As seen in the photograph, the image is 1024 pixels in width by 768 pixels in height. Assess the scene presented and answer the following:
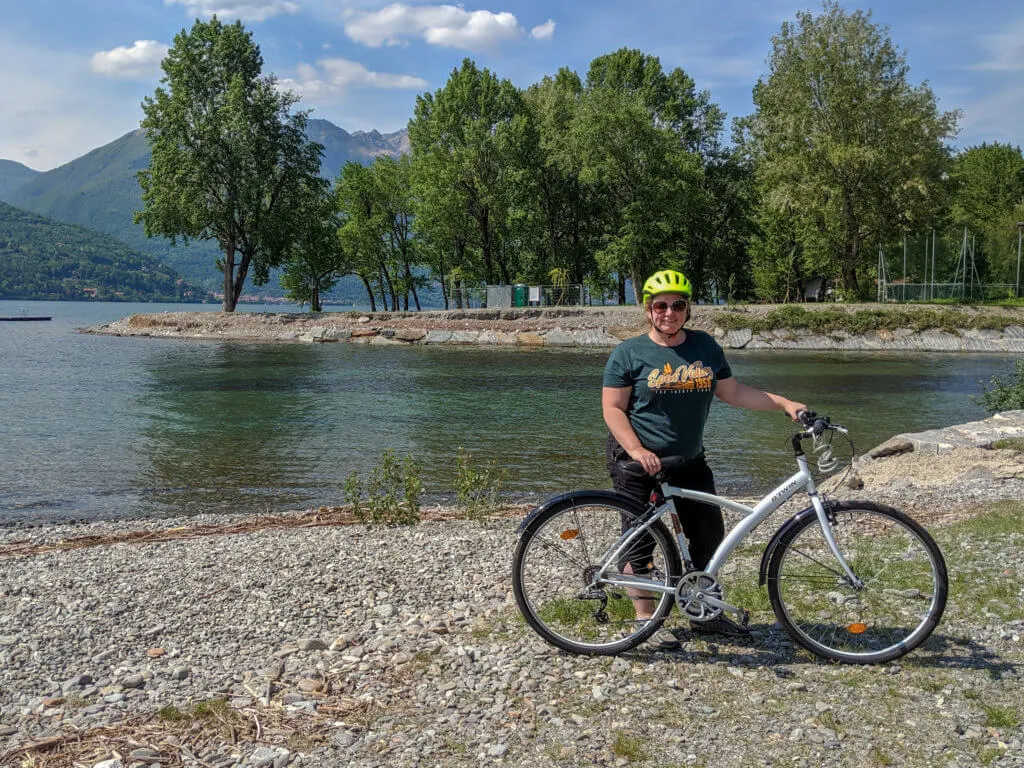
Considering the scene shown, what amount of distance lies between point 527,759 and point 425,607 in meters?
2.41

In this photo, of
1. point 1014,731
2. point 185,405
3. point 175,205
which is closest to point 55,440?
point 185,405

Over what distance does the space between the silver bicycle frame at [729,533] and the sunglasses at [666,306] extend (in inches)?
43.8

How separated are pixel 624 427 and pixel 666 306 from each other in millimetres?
816

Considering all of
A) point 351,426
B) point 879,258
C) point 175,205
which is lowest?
point 351,426

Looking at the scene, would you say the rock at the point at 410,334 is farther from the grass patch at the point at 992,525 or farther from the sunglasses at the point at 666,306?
the sunglasses at the point at 666,306

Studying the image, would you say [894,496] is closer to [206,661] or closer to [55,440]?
[206,661]

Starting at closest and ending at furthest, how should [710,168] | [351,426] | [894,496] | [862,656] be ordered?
1. [862,656]
2. [894,496]
3. [351,426]
4. [710,168]

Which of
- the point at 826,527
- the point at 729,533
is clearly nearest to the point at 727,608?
the point at 729,533

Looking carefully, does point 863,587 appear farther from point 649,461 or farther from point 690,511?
point 649,461

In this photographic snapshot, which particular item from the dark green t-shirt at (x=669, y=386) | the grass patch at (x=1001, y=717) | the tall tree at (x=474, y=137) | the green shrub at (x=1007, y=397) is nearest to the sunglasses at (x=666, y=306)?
the dark green t-shirt at (x=669, y=386)

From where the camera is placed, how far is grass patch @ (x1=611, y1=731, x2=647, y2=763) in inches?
167

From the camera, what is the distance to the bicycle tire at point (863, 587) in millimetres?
5164

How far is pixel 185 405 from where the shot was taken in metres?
24.6

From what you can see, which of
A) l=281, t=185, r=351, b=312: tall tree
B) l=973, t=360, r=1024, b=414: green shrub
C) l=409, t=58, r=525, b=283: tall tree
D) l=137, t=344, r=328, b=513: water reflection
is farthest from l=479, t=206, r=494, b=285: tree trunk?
l=973, t=360, r=1024, b=414: green shrub
